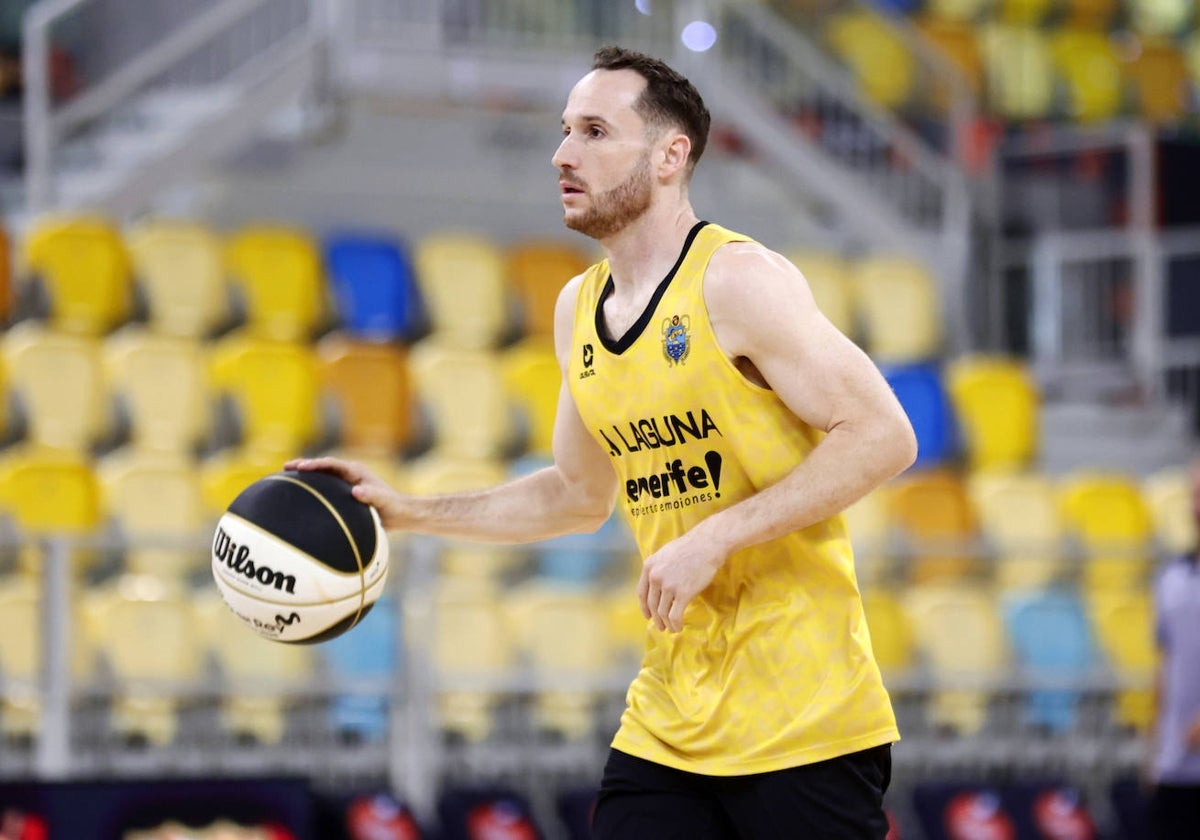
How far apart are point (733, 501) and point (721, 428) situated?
Result: 0.50 feet

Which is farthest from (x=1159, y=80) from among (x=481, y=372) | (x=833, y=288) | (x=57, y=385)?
(x=57, y=385)

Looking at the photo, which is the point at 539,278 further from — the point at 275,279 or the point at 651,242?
the point at 651,242

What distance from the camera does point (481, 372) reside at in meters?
9.91

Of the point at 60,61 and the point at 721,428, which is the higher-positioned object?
the point at 60,61

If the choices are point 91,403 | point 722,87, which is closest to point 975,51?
point 722,87

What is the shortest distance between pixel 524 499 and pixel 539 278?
286 inches

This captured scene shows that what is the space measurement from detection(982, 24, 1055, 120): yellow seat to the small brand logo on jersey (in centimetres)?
1203

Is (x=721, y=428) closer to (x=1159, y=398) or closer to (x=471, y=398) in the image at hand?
(x=471, y=398)

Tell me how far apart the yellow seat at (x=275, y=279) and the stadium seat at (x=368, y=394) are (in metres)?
0.68

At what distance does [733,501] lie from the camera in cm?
348

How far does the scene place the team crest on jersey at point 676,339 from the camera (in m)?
3.42

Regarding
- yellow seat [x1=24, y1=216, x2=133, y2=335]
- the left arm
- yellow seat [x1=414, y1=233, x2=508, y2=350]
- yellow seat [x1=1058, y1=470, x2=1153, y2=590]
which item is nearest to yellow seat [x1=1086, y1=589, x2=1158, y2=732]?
yellow seat [x1=1058, y1=470, x2=1153, y2=590]

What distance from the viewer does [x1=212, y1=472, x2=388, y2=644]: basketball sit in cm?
374

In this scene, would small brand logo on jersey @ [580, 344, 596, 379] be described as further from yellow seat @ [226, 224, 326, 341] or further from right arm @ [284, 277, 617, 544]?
yellow seat @ [226, 224, 326, 341]
